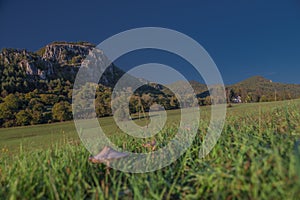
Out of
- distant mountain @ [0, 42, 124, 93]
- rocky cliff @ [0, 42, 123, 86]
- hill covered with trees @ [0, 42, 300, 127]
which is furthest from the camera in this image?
rocky cliff @ [0, 42, 123, 86]

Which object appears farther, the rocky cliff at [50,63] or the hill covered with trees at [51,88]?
the rocky cliff at [50,63]

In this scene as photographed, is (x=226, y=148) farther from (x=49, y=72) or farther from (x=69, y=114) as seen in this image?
(x=49, y=72)

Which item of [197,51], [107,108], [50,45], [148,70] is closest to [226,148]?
[197,51]

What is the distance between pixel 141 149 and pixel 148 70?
153 cm

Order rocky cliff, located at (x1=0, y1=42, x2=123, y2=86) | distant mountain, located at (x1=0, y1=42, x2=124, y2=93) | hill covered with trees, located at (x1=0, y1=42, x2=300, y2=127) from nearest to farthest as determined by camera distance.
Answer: hill covered with trees, located at (x1=0, y1=42, x2=300, y2=127) → distant mountain, located at (x1=0, y1=42, x2=124, y2=93) → rocky cliff, located at (x1=0, y1=42, x2=123, y2=86)

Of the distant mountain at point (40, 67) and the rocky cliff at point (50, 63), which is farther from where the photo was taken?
the rocky cliff at point (50, 63)

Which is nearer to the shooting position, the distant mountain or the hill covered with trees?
the hill covered with trees

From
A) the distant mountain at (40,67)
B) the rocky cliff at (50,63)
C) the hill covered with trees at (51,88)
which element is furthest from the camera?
the rocky cliff at (50,63)

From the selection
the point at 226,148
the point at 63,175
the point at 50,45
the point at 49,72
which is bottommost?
the point at 63,175

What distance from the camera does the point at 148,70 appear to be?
445 centimetres

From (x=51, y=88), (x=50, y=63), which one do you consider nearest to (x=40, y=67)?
(x=50, y=63)

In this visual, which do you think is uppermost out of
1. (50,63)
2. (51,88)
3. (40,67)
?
(50,63)

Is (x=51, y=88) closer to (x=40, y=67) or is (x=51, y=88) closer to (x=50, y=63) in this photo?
(x=40, y=67)

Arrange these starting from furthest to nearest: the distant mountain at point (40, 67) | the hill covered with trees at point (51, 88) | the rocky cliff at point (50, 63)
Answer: the rocky cliff at point (50, 63)
the distant mountain at point (40, 67)
the hill covered with trees at point (51, 88)
